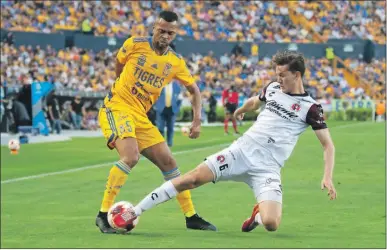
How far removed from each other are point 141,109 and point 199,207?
3.02m

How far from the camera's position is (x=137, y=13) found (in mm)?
57594

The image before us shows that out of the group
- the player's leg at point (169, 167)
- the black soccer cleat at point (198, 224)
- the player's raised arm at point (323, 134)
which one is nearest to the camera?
the player's raised arm at point (323, 134)

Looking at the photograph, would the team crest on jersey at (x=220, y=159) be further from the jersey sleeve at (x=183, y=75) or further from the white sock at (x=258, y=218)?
the jersey sleeve at (x=183, y=75)

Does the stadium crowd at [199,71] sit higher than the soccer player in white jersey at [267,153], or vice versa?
the soccer player in white jersey at [267,153]

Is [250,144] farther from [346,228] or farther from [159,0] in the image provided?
[159,0]

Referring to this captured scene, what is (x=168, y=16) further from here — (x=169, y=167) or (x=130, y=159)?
(x=169, y=167)

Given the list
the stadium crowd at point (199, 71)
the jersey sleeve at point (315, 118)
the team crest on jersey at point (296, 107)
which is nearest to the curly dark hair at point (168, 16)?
the team crest on jersey at point (296, 107)

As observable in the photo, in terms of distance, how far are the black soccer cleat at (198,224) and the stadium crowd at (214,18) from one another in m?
39.5

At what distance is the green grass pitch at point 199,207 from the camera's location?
34.8 ft

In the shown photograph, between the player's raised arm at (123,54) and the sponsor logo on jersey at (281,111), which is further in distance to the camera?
the player's raised arm at (123,54)

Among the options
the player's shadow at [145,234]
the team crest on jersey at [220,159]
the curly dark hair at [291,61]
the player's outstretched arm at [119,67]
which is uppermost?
the curly dark hair at [291,61]

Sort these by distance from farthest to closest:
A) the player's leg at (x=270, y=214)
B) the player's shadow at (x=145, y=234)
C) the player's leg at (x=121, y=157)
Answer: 1. the player's leg at (x=121, y=157)
2. the player's shadow at (x=145, y=234)
3. the player's leg at (x=270, y=214)

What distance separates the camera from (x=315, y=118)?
10039 mm

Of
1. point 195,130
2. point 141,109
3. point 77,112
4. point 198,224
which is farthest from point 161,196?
point 77,112
